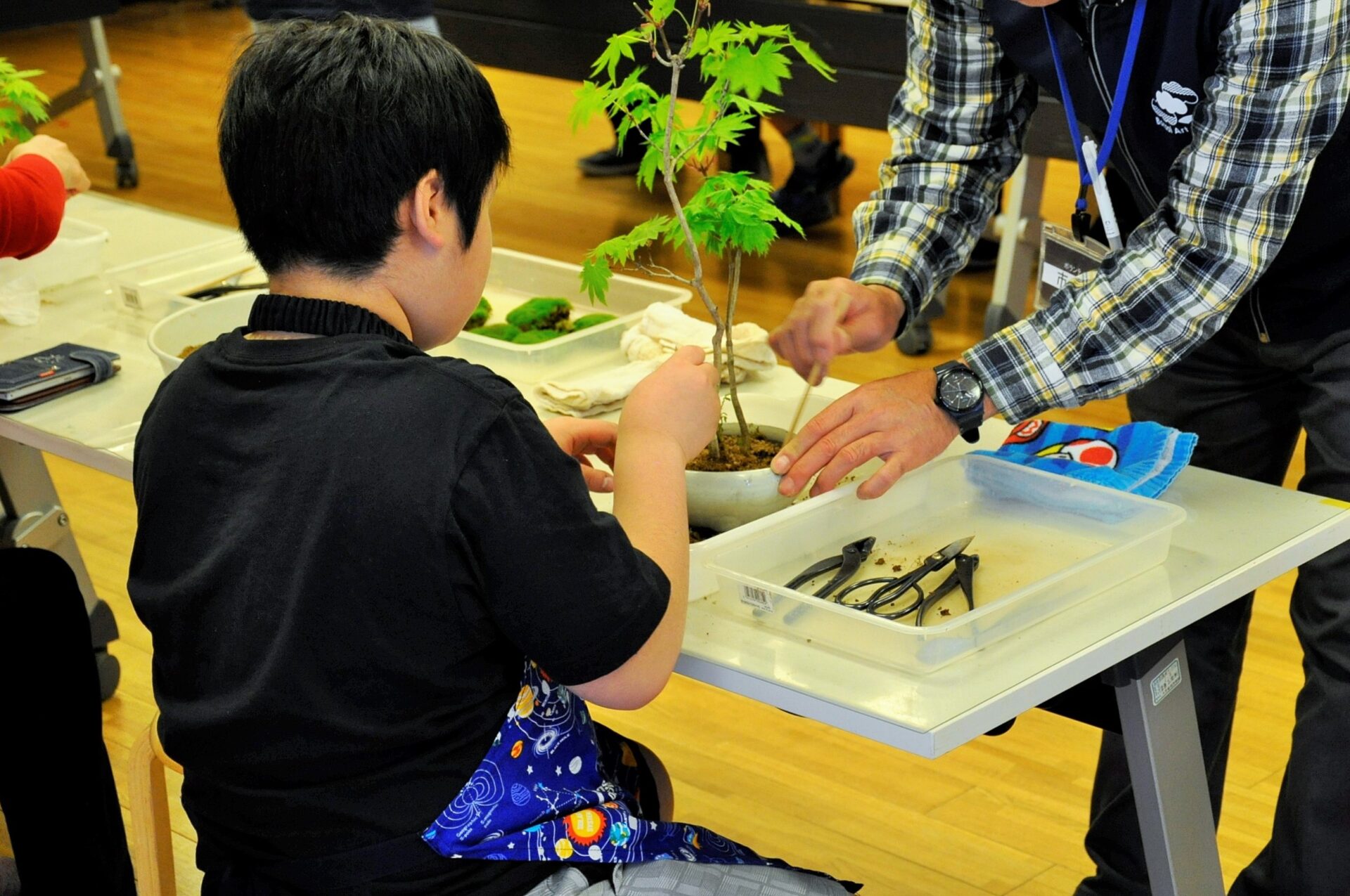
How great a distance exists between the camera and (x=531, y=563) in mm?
891

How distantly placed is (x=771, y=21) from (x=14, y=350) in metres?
2.24

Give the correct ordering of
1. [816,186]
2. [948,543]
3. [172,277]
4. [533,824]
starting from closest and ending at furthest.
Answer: [533,824] < [948,543] < [172,277] < [816,186]

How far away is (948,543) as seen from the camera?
1204 millimetres

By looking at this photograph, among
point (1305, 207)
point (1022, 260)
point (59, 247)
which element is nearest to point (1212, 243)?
point (1305, 207)

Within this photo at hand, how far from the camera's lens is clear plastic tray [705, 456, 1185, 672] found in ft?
3.31

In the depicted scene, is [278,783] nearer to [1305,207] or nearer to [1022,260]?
[1305,207]

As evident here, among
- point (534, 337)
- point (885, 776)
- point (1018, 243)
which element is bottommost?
point (885, 776)

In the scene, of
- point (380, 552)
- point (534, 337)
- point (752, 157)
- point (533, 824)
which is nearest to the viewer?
point (380, 552)

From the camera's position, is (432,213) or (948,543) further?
(948,543)

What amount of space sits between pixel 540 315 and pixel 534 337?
0.06m

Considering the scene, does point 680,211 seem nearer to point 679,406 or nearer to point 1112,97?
point 679,406

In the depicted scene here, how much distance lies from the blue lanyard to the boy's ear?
0.68 m

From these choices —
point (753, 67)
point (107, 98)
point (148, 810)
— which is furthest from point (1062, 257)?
point (107, 98)

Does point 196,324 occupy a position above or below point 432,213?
below
